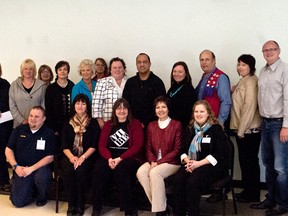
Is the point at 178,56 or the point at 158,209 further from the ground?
the point at 178,56

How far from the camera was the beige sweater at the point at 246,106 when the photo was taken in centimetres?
367

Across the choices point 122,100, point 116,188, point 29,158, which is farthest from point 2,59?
point 116,188

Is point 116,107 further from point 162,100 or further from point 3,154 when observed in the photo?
point 3,154

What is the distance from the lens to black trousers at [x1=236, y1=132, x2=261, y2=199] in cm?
377

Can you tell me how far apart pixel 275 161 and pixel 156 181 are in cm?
116

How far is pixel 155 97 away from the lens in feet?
13.0

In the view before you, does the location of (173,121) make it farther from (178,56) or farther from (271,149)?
(178,56)

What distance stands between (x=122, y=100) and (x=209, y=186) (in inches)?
49.5

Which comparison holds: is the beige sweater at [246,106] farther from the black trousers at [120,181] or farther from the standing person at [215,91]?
the black trousers at [120,181]

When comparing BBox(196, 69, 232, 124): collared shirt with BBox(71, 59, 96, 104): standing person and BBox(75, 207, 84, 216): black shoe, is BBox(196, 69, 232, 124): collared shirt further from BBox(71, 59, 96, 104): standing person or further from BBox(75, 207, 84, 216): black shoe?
BBox(75, 207, 84, 216): black shoe

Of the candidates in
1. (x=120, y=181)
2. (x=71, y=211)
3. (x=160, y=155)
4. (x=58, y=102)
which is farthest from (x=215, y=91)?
(x=71, y=211)

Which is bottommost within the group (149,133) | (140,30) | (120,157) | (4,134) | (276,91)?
(120,157)

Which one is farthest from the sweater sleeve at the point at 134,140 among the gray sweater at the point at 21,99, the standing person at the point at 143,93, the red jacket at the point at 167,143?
the gray sweater at the point at 21,99

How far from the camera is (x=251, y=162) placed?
3.80m
